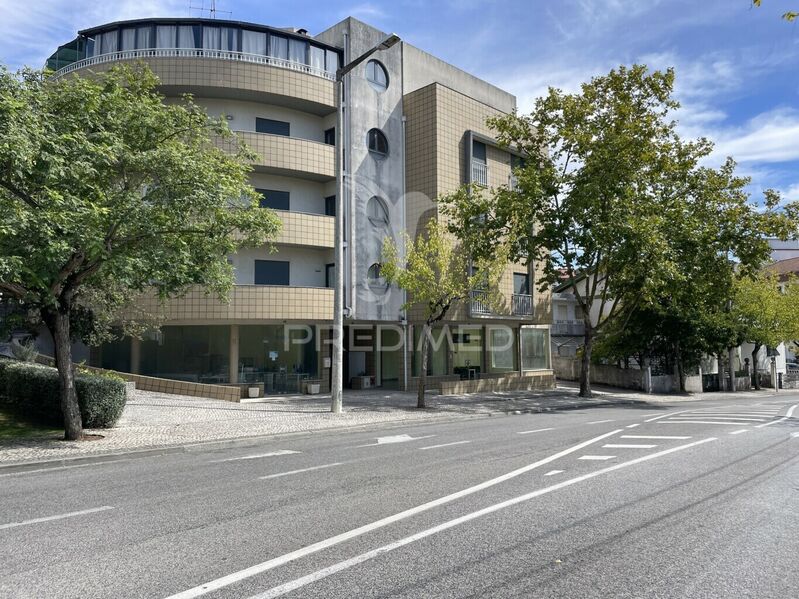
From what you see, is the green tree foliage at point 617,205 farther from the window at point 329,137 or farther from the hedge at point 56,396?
the hedge at point 56,396

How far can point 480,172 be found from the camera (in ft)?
99.6

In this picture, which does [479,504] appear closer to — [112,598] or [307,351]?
[112,598]

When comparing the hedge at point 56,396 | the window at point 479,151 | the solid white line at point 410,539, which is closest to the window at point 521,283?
the window at point 479,151

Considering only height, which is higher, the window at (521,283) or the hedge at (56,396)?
the window at (521,283)

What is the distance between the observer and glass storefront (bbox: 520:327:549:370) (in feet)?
110

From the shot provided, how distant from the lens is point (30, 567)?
5035 millimetres

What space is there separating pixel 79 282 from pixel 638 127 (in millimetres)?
20136

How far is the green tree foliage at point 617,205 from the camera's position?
23.6 metres

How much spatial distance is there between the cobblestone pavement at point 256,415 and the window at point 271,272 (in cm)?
503

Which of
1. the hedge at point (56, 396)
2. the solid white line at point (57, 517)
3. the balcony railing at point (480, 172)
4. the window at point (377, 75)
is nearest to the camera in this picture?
the solid white line at point (57, 517)

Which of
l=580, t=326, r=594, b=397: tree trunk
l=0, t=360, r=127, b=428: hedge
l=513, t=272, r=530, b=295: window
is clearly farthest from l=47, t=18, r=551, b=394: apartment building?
l=0, t=360, r=127, b=428: hedge

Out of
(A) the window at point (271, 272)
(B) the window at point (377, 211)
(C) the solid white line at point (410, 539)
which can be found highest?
(B) the window at point (377, 211)

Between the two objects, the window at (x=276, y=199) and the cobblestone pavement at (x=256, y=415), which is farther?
the window at (x=276, y=199)

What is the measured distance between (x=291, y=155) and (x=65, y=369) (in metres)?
14.9
